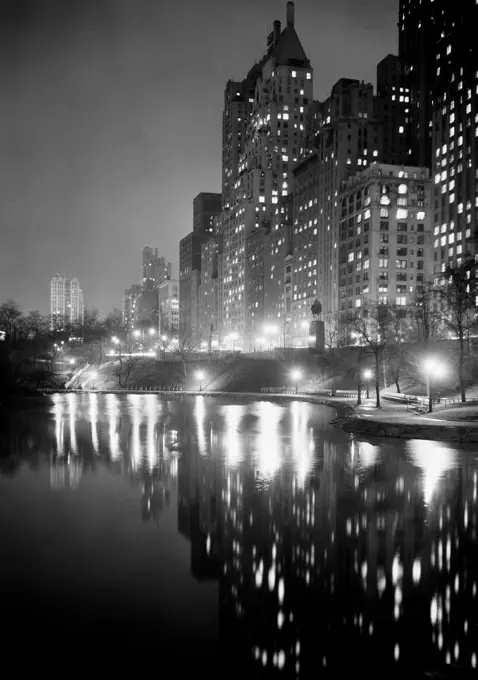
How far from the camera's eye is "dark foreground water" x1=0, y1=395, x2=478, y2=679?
38.9 ft

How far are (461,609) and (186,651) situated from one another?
21.8 ft

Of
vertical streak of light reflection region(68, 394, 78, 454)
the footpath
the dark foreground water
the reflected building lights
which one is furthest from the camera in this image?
vertical streak of light reflection region(68, 394, 78, 454)

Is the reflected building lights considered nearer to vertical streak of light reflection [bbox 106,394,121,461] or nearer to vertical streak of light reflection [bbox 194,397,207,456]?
vertical streak of light reflection [bbox 194,397,207,456]

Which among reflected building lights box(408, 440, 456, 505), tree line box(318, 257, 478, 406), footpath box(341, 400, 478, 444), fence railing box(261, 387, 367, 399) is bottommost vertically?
fence railing box(261, 387, 367, 399)

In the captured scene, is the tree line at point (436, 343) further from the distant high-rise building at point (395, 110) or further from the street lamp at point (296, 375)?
the distant high-rise building at point (395, 110)

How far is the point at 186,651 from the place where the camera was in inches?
469

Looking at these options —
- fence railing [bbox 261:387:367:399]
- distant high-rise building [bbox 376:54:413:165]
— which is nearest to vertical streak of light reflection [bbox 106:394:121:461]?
fence railing [bbox 261:387:367:399]

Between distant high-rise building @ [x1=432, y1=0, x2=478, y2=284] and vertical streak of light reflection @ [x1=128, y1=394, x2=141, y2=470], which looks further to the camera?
distant high-rise building @ [x1=432, y1=0, x2=478, y2=284]

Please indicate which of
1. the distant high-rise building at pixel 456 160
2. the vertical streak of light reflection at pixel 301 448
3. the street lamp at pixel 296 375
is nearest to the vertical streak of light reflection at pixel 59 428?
the vertical streak of light reflection at pixel 301 448

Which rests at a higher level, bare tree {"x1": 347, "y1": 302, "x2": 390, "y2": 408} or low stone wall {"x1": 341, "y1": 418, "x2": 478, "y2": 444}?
bare tree {"x1": 347, "y1": 302, "x2": 390, "y2": 408}

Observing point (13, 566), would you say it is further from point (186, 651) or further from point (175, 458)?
point (175, 458)

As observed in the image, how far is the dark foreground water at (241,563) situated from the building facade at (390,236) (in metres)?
107

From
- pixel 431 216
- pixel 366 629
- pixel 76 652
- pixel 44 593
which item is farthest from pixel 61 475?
pixel 431 216

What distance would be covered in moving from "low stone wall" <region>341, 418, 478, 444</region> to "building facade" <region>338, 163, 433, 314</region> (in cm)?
9295
